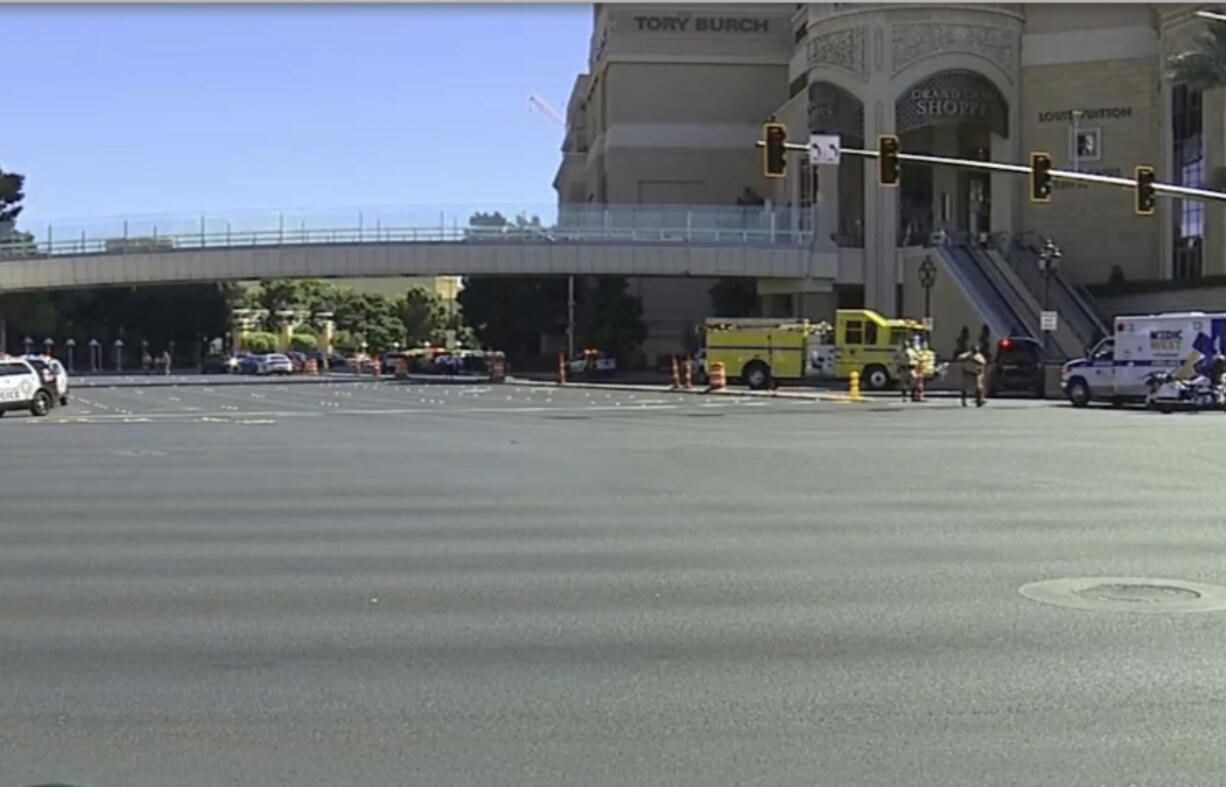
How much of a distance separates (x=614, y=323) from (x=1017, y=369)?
33249 mm

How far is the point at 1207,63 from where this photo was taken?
5075 centimetres

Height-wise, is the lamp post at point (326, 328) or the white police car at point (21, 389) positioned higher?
the lamp post at point (326, 328)

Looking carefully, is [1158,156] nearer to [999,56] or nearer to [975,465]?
[999,56]

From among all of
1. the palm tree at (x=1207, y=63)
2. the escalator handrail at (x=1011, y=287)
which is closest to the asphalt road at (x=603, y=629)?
the palm tree at (x=1207, y=63)

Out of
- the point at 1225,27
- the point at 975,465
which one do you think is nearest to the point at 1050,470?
the point at 975,465

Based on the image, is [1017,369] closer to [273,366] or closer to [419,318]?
[273,366]

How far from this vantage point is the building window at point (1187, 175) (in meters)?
58.3

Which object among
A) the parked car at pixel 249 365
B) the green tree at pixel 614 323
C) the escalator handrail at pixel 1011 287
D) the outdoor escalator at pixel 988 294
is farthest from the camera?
the parked car at pixel 249 365

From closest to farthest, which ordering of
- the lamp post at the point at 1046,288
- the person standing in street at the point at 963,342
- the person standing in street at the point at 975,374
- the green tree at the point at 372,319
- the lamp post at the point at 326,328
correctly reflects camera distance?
the person standing in street at the point at 975,374 < the lamp post at the point at 1046,288 < the person standing in street at the point at 963,342 < the green tree at the point at 372,319 < the lamp post at the point at 326,328

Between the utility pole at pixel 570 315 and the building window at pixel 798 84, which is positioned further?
the utility pole at pixel 570 315

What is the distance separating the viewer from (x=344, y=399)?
4709 cm

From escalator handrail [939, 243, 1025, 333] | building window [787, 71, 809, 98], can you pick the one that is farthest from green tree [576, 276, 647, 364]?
escalator handrail [939, 243, 1025, 333]

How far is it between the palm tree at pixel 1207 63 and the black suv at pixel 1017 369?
1208 centimetres

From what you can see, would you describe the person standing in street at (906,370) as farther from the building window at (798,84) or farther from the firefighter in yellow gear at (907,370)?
the building window at (798,84)
